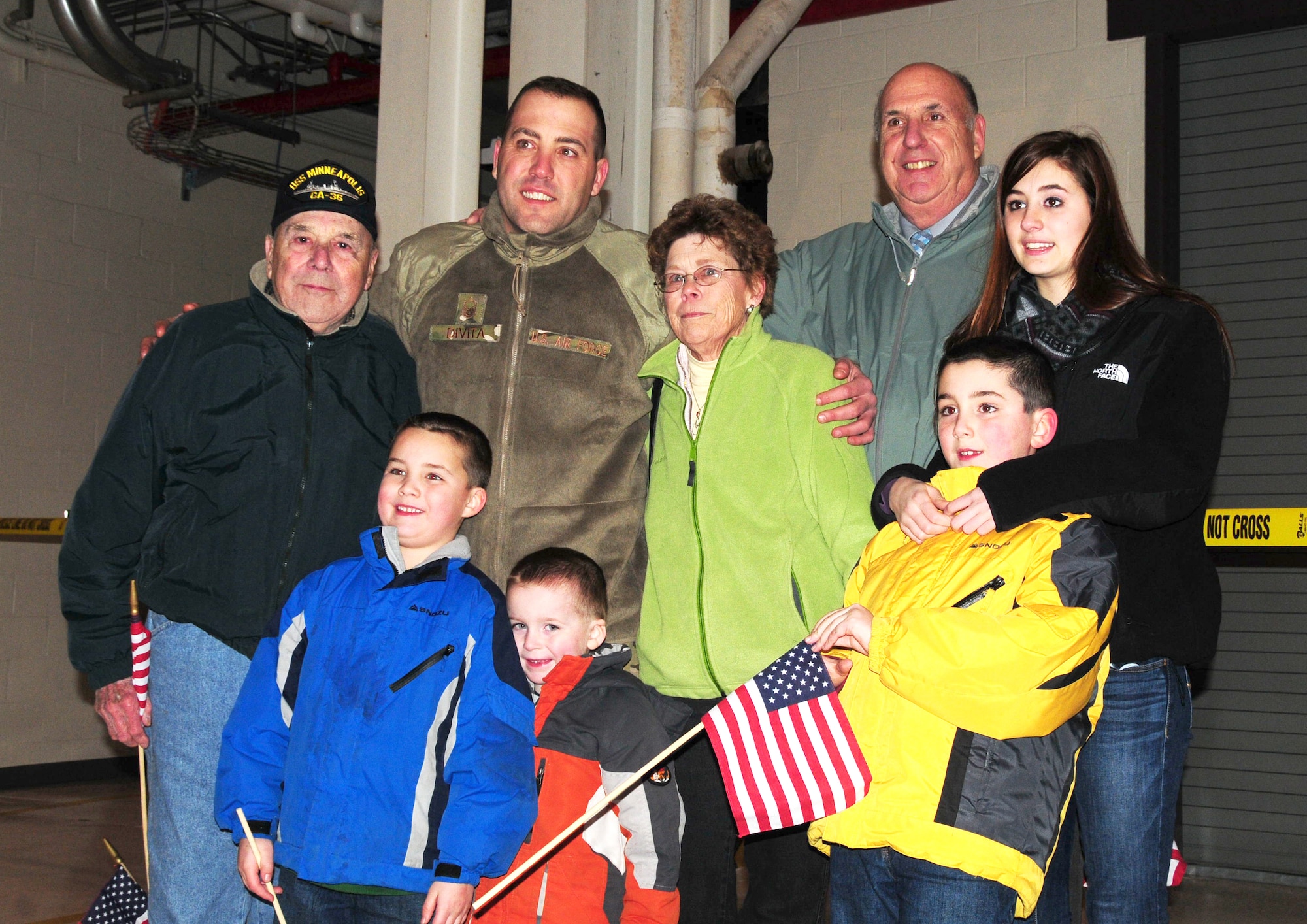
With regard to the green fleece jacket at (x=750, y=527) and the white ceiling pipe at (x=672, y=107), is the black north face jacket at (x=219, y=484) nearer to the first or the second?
the green fleece jacket at (x=750, y=527)

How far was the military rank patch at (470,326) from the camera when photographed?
296 cm

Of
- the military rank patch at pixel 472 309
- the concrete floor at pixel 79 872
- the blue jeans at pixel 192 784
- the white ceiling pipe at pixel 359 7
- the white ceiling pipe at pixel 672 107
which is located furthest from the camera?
the white ceiling pipe at pixel 359 7

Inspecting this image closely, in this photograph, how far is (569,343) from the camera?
115 inches

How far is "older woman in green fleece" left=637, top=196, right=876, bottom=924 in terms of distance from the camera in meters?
2.58

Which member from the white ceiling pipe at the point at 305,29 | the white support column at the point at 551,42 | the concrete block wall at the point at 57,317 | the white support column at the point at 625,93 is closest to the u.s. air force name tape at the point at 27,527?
the concrete block wall at the point at 57,317

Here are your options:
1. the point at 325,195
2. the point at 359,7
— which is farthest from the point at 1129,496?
the point at 359,7

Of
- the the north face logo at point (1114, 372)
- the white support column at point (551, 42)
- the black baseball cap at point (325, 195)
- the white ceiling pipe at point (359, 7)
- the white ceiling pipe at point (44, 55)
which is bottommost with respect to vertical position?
the the north face logo at point (1114, 372)

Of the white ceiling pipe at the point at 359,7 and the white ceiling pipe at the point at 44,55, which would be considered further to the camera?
the white ceiling pipe at the point at 44,55

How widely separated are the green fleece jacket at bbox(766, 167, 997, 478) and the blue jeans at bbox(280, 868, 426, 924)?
1.43 metres

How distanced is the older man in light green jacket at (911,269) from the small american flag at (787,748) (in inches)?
30.2

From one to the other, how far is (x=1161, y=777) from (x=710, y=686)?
0.91m

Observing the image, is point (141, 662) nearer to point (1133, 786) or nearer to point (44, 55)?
Result: point (1133, 786)

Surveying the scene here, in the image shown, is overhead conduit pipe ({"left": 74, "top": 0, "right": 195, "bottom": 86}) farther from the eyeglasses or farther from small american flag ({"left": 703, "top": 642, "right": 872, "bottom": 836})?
small american flag ({"left": 703, "top": 642, "right": 872, "bottom": 836})

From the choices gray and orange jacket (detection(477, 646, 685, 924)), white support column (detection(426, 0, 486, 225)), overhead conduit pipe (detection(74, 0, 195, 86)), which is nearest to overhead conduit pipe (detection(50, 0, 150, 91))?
overhead conduit pipe (detection(74, 0, 195, 86))
